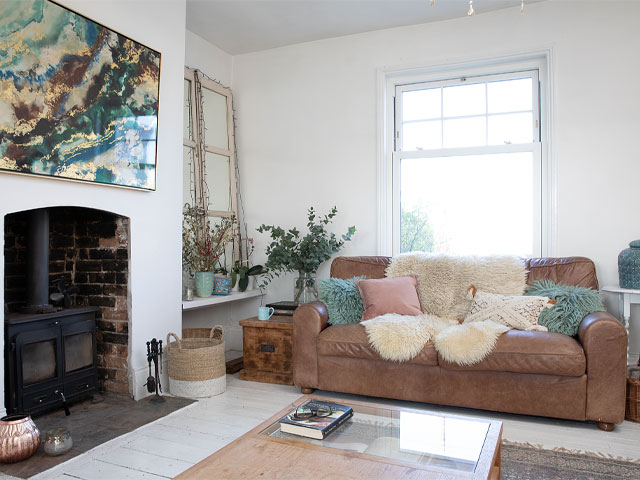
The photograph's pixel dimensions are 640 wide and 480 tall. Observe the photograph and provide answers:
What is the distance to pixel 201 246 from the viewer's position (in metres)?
3.98

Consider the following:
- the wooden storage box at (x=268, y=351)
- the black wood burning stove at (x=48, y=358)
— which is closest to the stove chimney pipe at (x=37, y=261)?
the black wood burning stove at (x=48, y=358)

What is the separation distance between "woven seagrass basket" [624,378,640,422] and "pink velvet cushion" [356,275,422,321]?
1220 mm

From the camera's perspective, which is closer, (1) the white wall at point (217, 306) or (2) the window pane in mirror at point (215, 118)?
(1) the white wall at point (217, 306)

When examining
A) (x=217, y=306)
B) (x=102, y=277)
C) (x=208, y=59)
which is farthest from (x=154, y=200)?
(x=208, y=59)

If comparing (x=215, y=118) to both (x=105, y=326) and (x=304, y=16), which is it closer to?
(x=304, y=16)

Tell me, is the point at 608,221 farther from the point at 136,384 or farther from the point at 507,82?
the point at 136,384

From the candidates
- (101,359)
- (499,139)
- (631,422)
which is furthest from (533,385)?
(101,359)

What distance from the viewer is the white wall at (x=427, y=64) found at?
11.7ft

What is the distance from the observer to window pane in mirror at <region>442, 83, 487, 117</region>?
407 cm

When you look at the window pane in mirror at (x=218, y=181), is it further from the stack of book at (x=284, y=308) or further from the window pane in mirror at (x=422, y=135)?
the window pane in mirror at (x=422, y=135)

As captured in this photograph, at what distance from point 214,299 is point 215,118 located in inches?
66.4

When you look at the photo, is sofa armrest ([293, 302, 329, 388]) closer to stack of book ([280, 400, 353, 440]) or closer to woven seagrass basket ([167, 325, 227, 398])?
woven seagrass basket ([167, 325, 227, 398])

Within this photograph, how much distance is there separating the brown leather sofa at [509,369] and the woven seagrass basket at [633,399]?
7.6 inches

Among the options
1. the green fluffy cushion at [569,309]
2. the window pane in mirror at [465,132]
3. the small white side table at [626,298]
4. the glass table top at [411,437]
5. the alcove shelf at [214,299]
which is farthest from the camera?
the window pane in mirror at [465,132]
